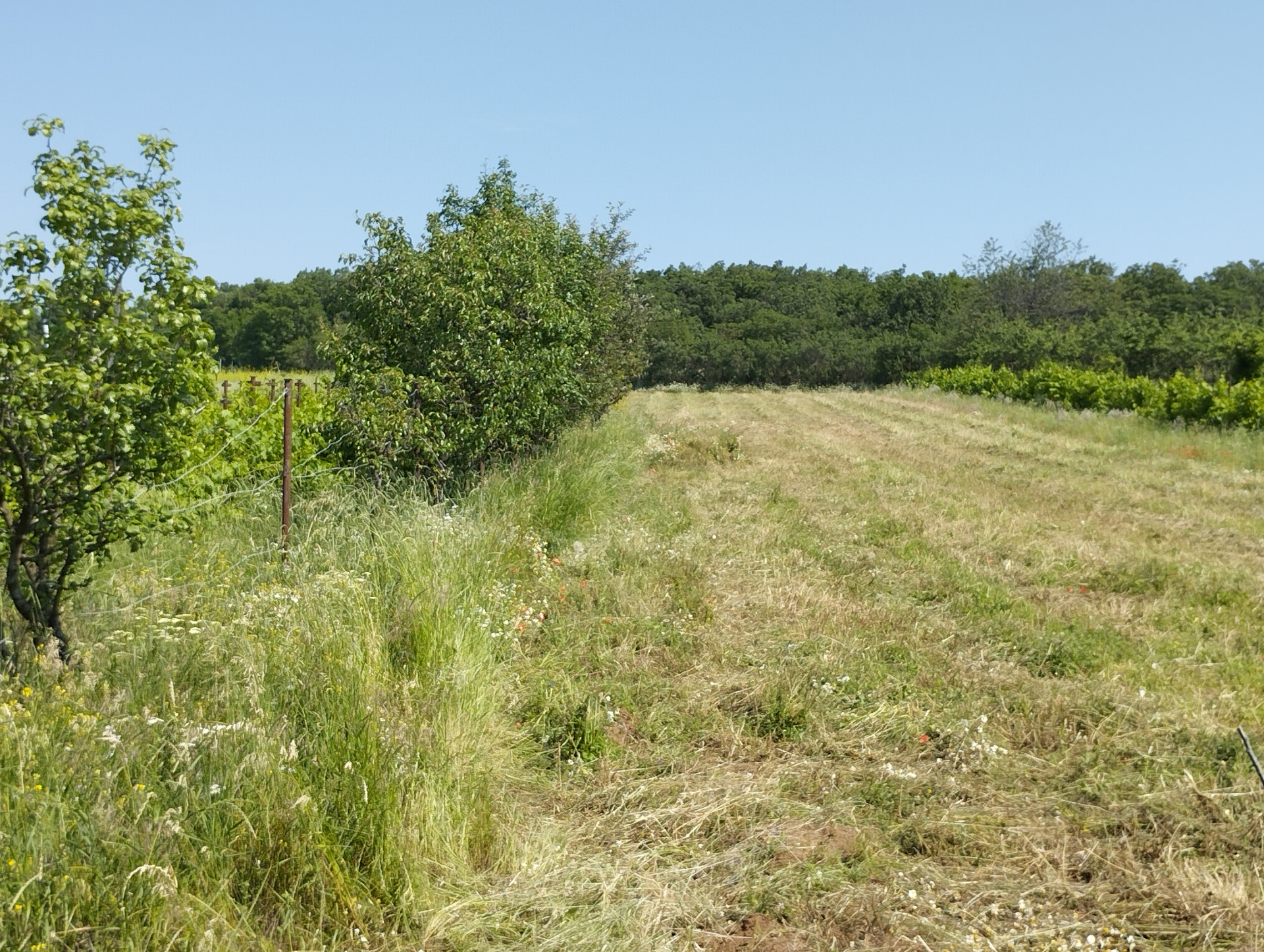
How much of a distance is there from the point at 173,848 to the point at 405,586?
9.11 feet

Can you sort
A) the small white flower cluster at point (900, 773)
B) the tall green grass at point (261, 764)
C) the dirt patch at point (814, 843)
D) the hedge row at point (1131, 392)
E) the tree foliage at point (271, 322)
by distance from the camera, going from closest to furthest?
the tall green grass at point (261, 764) → the dirt patch at point (814, 843) → the small white flower cluster at point (900, 773) → the hedge row at point (1131, 392) → the tree foliage at point (271, 322)

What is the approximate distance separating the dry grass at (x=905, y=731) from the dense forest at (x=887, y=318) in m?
25.7

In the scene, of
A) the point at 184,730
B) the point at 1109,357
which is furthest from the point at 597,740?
the point at 1109,357

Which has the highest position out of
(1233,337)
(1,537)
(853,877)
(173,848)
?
(1233,337)

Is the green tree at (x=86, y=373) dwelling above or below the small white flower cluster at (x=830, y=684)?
above

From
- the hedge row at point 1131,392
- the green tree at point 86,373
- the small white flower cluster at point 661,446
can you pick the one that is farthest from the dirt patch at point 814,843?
the hedge row at point 1131,392

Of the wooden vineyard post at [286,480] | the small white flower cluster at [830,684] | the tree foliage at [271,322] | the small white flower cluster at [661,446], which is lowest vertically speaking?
the small white flower cluster at [830,684]

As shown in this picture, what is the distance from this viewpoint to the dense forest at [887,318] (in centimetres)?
3981

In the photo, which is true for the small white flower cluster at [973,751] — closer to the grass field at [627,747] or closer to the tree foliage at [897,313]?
the grass field at [627,747]

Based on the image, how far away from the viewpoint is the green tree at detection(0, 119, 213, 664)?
4297 millimetres

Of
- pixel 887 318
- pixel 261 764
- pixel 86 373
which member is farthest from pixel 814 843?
pixel 887 318

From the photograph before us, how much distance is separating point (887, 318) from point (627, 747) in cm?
8154

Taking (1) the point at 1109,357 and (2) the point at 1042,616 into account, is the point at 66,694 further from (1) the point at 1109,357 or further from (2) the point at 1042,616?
(1) the point at 1109,357

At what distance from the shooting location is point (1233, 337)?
26484 millimetres
